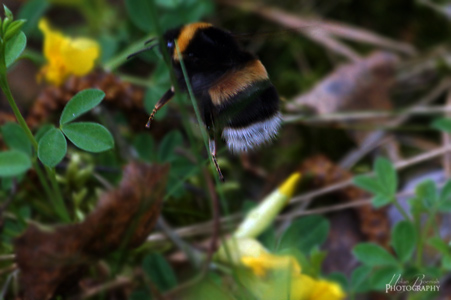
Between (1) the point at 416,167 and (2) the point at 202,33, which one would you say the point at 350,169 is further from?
(2) the point at 202,33

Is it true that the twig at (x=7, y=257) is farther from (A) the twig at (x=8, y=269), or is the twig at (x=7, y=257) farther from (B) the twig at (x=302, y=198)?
(B) the twig at (x=302, y=198)

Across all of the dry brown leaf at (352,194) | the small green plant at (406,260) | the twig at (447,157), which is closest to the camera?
the small green plant at (406,260)

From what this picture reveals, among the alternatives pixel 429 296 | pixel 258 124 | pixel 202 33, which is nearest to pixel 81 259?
pixel 258 124

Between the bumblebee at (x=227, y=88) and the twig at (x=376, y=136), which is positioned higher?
the bumblebee at (x=227, y=88)

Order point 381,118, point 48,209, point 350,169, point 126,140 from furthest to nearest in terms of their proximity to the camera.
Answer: point 381,118 < point 350,169 < point 126,140 < point 48,209

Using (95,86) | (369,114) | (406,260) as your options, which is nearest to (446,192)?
(406,260)

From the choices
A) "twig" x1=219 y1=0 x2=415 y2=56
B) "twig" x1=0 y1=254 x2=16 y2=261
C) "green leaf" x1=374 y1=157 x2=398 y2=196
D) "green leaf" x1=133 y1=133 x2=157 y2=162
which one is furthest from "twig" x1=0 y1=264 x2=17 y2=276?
"twig" x1=219 y1=0 x2=415 y2=56

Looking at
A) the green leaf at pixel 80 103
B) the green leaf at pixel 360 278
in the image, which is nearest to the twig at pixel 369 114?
the green leaf at pixel 360 278

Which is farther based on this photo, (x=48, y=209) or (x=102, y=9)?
(x=102, y=9)
